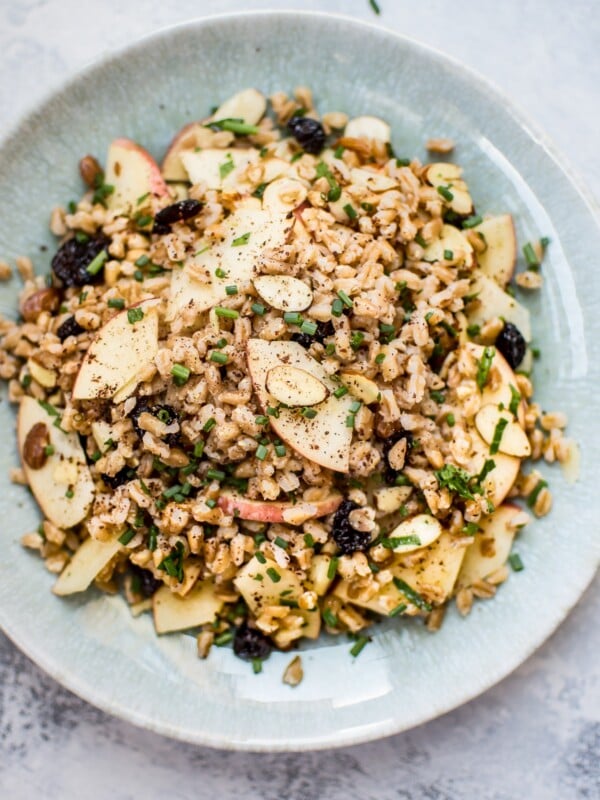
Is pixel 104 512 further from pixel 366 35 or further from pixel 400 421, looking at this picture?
pixel 366 35

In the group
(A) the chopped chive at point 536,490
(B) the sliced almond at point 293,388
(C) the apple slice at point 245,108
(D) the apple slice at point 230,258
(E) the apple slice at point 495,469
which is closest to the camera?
(B) the sliced almond at point 293,388

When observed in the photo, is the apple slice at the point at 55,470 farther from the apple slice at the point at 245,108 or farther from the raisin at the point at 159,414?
the apple slice at the point at 245,108

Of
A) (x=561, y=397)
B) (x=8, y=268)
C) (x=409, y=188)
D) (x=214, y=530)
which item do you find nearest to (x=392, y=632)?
(x=214, y=530)

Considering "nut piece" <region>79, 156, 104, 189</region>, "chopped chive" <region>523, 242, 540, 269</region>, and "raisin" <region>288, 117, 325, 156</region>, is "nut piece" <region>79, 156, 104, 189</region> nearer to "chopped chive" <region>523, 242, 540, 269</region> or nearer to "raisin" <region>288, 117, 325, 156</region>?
"raisin" <region>288, 117, 325, 156</region>

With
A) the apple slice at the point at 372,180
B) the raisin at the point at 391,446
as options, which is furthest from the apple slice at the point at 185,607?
the apple slice at the point at 372,180

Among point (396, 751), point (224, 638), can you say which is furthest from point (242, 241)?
point (396, 751)

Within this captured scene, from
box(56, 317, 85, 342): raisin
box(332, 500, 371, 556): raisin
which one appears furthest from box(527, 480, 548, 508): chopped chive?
box(56, 317, 85, 342): raisin

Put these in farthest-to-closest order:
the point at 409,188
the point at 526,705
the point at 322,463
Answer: the point at 526,705
the point at 409,188
the point at 322,463
